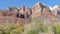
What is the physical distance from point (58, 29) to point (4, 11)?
22.9 metres

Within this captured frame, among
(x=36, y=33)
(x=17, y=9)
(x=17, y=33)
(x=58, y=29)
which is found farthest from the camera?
(x=17, y=9)

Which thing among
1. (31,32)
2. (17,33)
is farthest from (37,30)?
(17,33)

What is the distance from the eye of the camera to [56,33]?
51.5ft

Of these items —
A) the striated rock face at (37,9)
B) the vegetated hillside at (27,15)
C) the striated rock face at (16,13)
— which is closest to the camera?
the vegetated hillside at (27,15)

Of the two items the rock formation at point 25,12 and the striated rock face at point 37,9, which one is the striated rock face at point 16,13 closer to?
the rock formation at point 25,12

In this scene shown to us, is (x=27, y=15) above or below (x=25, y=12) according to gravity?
below

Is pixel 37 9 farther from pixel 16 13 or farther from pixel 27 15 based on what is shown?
pixel 16 13

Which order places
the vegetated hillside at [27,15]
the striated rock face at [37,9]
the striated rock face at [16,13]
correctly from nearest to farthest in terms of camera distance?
1. the vegetated hillside at [27,15]
2. the striated rock face at [16,13]
3. the striated rock face at [37,9]

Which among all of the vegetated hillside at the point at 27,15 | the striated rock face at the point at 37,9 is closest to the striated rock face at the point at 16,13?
the vegetated hillside at the point at 27,15

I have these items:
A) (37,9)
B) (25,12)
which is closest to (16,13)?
(37,9)

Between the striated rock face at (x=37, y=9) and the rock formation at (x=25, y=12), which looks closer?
the rock formation at (x=25, y=12)

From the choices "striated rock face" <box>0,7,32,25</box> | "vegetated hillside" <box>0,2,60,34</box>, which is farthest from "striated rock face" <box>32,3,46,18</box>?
"striated rock face" <box>0,7,32,25</box>

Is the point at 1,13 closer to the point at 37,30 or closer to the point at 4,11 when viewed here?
the point at 4,11

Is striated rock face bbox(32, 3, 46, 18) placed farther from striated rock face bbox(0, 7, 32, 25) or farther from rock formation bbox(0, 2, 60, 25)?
striated rock face bbox(0, 7, 32, 25)
